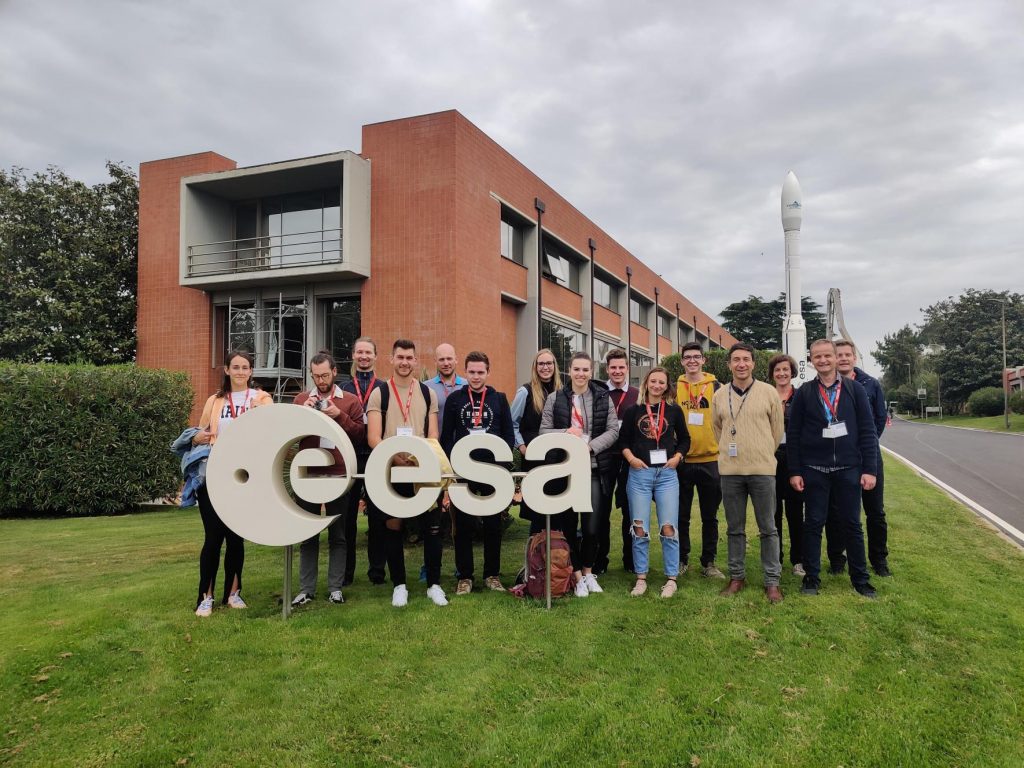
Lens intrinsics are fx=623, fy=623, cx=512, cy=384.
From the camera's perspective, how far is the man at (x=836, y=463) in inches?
196

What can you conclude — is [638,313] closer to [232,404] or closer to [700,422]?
[700,422]

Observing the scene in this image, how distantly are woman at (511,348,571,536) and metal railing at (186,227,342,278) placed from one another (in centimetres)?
1305

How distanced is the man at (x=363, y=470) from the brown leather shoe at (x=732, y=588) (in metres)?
2.91

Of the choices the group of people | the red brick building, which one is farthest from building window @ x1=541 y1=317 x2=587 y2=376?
the group of people

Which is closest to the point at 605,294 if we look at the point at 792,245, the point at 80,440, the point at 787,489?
the point at 792,245

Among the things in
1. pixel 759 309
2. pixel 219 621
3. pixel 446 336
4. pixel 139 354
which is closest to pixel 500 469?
pixel 219 621

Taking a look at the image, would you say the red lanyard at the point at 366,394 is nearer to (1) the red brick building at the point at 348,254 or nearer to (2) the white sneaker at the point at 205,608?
(2) the white sneaker at the point at 205,608

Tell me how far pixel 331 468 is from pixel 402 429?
0.67 m

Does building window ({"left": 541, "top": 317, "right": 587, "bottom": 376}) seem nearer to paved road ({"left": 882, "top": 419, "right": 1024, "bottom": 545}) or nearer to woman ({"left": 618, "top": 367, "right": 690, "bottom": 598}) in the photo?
paved road ({"left": 882, "top": 419, "right": 1024, "bottom": 545})

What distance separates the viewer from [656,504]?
5199 millimetres

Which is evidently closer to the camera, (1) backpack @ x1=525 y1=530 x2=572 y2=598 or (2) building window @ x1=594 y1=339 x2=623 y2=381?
(1) backpack @ x1=525 y1=530 x2=572 y2=598

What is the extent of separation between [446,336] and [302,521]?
1194 cm

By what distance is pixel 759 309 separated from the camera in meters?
64.8

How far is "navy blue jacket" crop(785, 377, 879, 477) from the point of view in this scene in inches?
197
